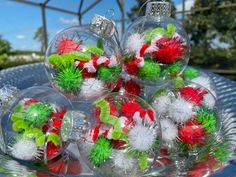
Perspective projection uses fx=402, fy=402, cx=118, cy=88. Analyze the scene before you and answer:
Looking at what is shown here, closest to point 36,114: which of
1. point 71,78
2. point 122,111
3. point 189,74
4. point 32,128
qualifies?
point 32,128

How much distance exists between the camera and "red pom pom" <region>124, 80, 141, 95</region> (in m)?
1.39

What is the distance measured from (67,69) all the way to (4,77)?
0.91 m

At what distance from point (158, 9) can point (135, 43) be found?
0.15 metres

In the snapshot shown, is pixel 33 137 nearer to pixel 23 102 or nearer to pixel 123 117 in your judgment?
pixel 23 102

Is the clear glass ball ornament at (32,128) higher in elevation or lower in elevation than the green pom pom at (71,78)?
lower

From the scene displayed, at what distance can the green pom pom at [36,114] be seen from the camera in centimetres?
107

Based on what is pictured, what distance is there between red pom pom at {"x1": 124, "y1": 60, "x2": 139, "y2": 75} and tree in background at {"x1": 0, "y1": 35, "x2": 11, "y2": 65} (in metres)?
5.13

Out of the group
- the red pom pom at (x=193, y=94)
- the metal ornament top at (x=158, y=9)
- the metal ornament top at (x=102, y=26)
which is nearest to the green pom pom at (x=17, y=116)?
the metal ornament top at (x=102, y=26)

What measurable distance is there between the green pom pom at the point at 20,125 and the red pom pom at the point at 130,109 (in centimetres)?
28

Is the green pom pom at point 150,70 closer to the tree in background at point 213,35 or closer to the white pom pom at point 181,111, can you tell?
the white pom pom at point 181,111

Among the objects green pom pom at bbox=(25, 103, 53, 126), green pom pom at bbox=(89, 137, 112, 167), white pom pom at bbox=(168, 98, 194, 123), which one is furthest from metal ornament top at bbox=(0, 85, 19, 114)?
white pom pom at bbox=(168, 98, 194, 123)

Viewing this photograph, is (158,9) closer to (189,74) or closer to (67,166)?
(189,74)

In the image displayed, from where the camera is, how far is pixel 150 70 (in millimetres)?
1244

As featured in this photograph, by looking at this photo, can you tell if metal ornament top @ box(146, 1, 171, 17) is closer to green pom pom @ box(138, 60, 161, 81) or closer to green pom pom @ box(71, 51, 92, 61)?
green pom pom @ box(138, 60, 161, 81)
